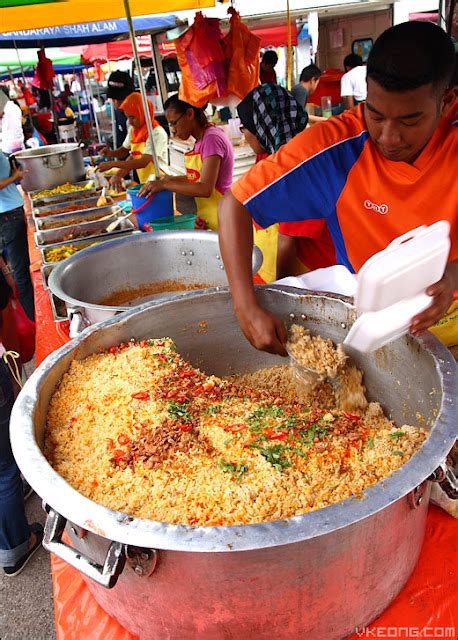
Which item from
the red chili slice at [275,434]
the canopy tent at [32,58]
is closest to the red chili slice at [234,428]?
the red chili slice at [275,434]

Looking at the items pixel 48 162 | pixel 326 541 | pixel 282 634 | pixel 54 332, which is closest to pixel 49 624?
pixel 54 332

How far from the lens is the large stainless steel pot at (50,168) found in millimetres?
4719

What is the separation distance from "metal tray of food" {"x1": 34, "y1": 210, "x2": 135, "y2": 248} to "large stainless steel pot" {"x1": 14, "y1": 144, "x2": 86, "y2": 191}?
1801mm

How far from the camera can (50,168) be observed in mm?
4777

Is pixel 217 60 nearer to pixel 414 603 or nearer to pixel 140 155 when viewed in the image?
pixel 140 155

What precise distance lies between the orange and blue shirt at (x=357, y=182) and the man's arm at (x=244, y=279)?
0.04 m

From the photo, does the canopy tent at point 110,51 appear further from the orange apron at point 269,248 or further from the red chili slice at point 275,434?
the red chili slice at point 275,434

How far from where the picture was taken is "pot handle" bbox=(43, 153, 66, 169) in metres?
4.74

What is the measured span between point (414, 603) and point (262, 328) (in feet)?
2.51

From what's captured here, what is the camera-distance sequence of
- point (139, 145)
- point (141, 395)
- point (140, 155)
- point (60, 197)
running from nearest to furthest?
point (141, 395) → point (60, 197) → point (140, 155) → point (139, 145)

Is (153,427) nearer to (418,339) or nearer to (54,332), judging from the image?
(418,339)

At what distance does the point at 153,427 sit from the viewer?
4.03ft

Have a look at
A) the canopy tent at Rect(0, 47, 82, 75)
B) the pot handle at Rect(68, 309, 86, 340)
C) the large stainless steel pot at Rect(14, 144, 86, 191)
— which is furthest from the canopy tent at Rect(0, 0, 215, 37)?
the canopy tent at Rect(0, 47, 82, 75)

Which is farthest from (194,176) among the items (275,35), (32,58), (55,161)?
(32,58)
